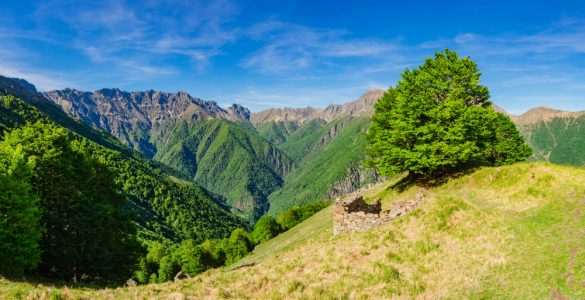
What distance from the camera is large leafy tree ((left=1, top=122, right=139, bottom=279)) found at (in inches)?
1335

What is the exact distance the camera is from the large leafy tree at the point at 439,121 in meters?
37.7

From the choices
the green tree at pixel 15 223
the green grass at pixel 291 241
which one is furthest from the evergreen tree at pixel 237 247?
the green tree at pixel 15 223

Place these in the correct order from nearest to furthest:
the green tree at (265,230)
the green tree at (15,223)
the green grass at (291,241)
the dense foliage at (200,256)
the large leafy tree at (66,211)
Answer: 1. the green tree at (15,223)
2. the large leafy tree at (66,211)
3. the green grass at (291,241)
4. the dense foliage at (200,256)
5. the green tree at (265,230)

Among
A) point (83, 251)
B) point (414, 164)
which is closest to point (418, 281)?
point (414, 164)

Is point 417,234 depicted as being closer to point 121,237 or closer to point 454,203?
point 454,203

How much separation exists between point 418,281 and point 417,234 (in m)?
6.57

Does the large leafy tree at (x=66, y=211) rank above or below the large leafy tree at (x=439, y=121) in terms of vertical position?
below

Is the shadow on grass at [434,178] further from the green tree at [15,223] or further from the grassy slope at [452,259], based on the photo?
the green tree at [15,223]

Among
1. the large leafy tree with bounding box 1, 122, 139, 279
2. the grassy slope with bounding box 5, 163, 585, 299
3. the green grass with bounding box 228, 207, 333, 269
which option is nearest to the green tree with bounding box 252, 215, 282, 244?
the green grass with bounding box 228, 207, 333, 269

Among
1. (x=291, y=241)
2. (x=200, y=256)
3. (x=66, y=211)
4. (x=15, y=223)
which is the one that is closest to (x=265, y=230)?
(x=200, y=256)

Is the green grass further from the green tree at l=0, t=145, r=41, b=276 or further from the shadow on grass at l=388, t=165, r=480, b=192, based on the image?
the green tree at l=0, t=145, r=41, b=276

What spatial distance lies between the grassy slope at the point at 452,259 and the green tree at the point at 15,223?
7899 millimetres

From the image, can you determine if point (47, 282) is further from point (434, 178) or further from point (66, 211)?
point (434, 178)

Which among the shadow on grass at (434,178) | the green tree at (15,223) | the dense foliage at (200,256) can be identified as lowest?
the dense foliage at (200,256)
